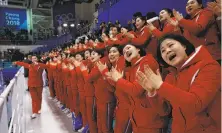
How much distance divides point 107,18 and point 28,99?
16.9ft

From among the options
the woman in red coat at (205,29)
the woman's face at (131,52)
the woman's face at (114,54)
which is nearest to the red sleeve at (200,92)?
the woman's face at (131,52)

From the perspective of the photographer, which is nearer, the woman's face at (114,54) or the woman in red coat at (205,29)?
the woman in red coat at (205,29)

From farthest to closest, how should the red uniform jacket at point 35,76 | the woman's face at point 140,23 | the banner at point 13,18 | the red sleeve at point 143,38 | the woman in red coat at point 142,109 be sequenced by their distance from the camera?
the banner at point 13,18
the red uniform jacket at point 35,76
the woman's face at point 140,23
the red sleeve at point 143,38
the woman in red coat at point 142,109

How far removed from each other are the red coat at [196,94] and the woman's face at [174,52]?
0.26 ft

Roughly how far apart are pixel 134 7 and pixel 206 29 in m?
5.66

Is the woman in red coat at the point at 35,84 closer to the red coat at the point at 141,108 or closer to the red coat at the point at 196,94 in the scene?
the red coat at the point at 141,108

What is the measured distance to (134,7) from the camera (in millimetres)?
8156

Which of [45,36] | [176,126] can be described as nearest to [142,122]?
[176,126]

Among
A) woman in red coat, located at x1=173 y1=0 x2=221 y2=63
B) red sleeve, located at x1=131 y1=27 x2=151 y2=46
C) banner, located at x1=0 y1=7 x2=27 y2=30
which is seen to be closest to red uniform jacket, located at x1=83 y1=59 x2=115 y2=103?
red sleeve, located at x1=131 y1=27 x2=151 y2=46

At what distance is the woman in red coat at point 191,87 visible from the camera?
152 cm

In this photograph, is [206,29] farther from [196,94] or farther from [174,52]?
[196,94]

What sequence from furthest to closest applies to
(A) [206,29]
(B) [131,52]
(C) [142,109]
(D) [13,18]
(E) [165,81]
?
1. (D) [13,18]
2. (A) [206,29]
3. (B) [131,52]
4. (C) [142,109]
5. (E) [165,81]

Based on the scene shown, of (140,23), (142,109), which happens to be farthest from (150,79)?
(140,23)

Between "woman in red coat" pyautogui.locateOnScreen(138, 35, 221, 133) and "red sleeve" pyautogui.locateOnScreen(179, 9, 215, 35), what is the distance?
0.98 m
